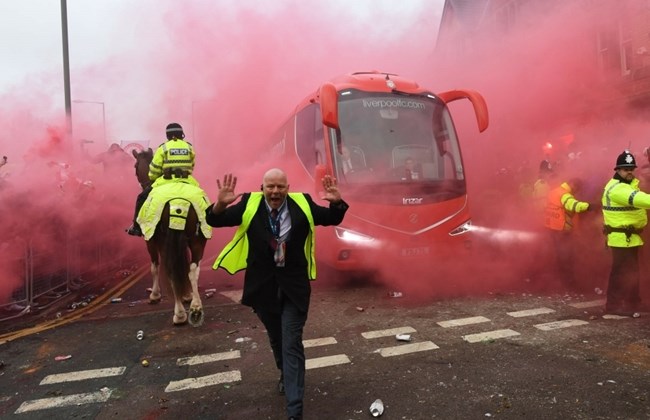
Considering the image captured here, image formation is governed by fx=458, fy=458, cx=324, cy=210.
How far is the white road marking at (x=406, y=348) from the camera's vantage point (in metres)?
4.10

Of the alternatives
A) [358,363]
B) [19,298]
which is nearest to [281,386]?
[358,363]

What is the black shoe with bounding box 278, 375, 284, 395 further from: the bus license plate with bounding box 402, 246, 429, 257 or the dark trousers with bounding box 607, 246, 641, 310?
the dark trousers with bounding box 607, 246, 641, 310

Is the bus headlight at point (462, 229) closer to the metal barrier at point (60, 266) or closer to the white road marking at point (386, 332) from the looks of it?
the white road marking at point (386, 332)

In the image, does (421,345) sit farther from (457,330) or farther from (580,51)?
Answer: (580,51)

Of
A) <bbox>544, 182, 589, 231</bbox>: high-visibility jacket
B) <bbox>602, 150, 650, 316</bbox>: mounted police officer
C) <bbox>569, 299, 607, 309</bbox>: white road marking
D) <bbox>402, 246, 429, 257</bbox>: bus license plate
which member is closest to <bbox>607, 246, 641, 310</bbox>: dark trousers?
<bbox>602, 150, 650, 316</bbox>: mounted police officer

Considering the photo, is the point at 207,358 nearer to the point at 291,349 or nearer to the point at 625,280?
the point at 291,349

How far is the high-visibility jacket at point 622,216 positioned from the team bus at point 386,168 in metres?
1.90

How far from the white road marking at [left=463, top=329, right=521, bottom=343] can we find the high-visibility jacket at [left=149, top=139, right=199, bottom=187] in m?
3.40

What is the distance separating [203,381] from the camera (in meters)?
3.64

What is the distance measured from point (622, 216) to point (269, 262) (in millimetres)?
4072

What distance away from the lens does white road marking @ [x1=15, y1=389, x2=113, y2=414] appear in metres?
3.33

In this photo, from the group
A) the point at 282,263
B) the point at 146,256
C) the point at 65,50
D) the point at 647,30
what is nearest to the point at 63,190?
the point at 146,256

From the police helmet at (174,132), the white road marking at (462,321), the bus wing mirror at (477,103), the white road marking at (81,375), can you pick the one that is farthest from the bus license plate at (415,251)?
the white road marking at (81,375)

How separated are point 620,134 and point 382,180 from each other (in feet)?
19.5
